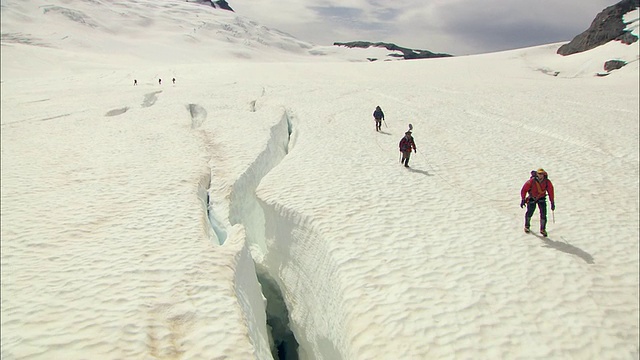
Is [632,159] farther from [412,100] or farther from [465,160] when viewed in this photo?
[412,100]

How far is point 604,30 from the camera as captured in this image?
209 feet

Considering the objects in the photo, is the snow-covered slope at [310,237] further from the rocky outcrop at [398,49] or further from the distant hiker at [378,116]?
the rocky outcrop at [398,49]

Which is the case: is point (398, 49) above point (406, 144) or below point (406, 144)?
above

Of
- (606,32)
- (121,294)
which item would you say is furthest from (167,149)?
(606,32)

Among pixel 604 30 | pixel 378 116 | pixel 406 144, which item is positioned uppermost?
pixel 604 30

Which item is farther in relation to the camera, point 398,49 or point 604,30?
point 398,49

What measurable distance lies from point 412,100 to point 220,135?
19.5 meters

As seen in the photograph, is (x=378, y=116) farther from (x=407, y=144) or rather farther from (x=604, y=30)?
(x=604, y=30)

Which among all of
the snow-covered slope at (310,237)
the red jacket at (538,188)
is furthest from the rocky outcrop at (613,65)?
the red jacket at (538,188)

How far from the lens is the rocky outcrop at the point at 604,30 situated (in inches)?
2446

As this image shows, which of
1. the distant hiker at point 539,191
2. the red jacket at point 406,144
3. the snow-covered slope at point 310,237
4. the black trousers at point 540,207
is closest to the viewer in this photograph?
the snow-covered slope at point 310,237

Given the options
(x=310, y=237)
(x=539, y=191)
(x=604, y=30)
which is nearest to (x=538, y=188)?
(x=539, y=191)

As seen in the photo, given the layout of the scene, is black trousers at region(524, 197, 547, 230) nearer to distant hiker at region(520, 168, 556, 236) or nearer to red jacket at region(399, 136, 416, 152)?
distant hiker at region(520, 168, 556, 236)

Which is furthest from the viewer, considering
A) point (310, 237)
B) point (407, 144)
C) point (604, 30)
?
point (604, 30)
